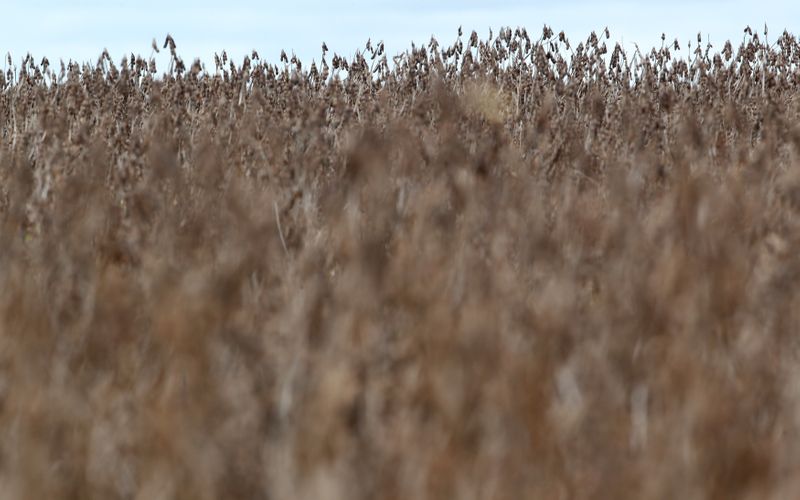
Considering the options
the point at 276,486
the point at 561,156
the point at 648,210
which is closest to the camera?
the point at 276,486

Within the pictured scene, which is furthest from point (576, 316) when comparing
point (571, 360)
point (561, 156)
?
point (561, 156)

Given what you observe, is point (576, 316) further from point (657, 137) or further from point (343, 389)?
point (657, 137)

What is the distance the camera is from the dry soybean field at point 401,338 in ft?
5.51

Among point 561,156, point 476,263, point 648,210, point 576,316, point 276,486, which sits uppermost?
point 561,156

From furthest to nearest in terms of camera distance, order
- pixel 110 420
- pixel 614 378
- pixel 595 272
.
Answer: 1. pixel 595 272
2. pixel 110 420
3. pixel 614 378

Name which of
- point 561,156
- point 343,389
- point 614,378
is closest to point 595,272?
point 614,378

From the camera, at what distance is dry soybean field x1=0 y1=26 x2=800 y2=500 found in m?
1.68

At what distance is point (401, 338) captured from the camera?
7.68 ft

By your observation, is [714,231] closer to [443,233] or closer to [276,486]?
[443,233]

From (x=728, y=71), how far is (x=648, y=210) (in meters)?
3.56

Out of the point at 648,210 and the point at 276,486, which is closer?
the point at 276,486

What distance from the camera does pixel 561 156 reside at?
4285mm

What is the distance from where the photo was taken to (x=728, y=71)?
6.80 m

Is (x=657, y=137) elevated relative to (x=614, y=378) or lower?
elevated
